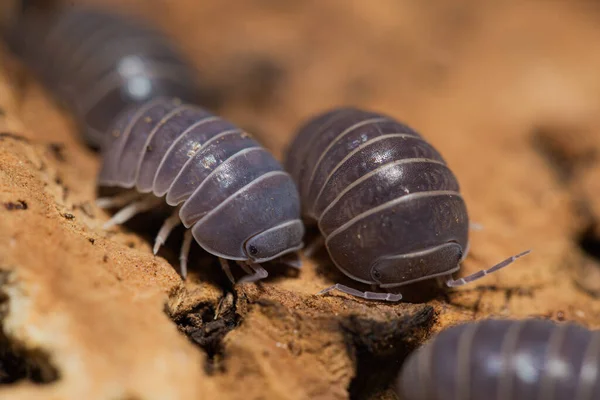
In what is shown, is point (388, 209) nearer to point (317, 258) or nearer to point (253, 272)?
point (317, 258)

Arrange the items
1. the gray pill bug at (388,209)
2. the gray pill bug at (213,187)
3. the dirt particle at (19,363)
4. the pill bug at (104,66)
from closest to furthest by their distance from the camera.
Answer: the dirt particle at (19,363) < the gray pill bug at (388,209) < the gray pill bug at (213,187) < the pill bug at (104,66)

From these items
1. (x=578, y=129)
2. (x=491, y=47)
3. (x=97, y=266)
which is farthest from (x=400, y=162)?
(x=491, y=47)

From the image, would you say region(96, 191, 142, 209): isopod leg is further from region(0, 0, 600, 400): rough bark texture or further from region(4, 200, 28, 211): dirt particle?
region(4, 200, 28, 211): dirt particle

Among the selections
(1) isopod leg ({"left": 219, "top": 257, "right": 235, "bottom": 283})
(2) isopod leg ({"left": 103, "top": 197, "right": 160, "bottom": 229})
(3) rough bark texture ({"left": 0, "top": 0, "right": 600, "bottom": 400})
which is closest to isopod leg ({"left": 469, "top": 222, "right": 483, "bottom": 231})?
(3) rough bark texture ({"left": 0, "top": 0, "right": 600, "bottom": 400})

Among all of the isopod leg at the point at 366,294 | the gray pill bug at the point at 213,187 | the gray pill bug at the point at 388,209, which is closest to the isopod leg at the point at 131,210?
the gray pill bug at the point at 213,187

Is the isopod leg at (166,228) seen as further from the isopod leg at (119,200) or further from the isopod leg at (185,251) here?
the isopod leg at (119,200)

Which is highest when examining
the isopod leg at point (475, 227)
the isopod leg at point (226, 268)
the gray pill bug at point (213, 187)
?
the gray pill bug at point (213, 187)

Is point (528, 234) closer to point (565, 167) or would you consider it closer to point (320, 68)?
point (565, 167)
